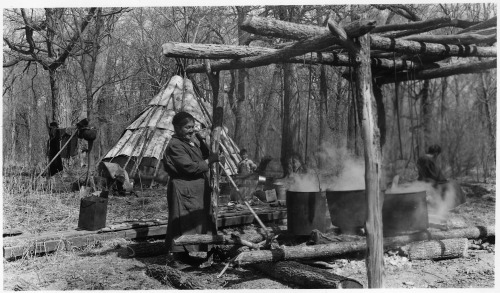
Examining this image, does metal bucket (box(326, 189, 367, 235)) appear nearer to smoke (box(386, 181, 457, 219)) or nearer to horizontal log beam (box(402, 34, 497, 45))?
horizontal log beam (box(402, 34, 497, 45))

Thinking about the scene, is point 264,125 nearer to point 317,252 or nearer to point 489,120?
point 489,120

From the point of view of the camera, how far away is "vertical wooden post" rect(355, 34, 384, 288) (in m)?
4.49

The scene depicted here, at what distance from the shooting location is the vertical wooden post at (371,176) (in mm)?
4488

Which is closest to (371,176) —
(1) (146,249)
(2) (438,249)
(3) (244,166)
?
(2) (438,249)

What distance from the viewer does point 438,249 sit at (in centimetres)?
581

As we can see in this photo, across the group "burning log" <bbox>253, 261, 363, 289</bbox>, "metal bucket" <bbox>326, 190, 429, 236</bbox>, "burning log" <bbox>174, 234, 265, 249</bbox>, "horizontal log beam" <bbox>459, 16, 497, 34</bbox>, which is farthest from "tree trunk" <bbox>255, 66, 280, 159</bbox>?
"burning log" <bbox>253, 261, 363, 289</bbox>

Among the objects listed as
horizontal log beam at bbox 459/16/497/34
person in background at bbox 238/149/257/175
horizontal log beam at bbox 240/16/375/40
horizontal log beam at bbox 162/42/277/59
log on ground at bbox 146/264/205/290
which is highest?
horizontal log beam at bbox 459/16/497/34

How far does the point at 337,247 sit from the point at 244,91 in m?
12.4

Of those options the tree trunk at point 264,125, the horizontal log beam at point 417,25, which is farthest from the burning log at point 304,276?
the tree trunk at point 264,125

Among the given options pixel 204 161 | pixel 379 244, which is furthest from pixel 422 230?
pixel 204 161

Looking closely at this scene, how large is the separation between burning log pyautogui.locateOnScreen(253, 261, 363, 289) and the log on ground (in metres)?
0.79

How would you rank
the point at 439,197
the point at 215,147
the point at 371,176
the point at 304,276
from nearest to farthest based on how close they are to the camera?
→ the point at 371,176 → the point at 304,276 → the point at 215,147 → the point at 439,197

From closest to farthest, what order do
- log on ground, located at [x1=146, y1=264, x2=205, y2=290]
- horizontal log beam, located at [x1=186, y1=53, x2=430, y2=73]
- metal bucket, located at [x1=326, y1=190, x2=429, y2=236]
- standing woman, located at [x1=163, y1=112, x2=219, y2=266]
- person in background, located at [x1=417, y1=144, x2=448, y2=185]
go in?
log on ground, located at [x1=146, y1=264, x2=205, y2=290]
standing woman, located at [x1=163, y1=112, x2=219, y2=266]
metal bucket, located at [x1=326, y1=190, x2=429, y2=236]
horizontal log beam, located at [x1=186, y1=53, x2=430, y2=73]
person in background, located at [x1=417, y1=144, x2=448, y2=185]

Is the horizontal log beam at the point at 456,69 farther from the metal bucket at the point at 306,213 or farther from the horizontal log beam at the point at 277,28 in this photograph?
the horizontal log beam at the point at 277,28
